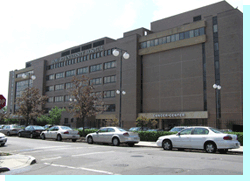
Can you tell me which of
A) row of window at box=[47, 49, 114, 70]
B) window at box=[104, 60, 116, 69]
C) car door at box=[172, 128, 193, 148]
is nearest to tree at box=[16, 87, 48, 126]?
window at box=[104, 60, 116, 69]

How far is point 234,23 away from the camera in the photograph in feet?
138

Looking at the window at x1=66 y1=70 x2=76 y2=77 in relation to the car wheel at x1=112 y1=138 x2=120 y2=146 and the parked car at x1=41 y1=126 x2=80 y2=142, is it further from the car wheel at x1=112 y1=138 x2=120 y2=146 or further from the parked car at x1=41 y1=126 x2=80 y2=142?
Answer: the car wheel at x1=112 y1=138 x2=120 y2=146

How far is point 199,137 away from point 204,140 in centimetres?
32

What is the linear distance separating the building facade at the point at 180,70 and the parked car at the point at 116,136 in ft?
79.7

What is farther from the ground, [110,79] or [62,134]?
[110,79]

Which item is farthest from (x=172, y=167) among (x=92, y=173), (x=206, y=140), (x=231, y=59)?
(x=231, y=59)

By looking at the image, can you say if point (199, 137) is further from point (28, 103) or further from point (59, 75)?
point (59, 75)

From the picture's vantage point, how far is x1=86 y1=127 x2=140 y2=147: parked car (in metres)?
17.4

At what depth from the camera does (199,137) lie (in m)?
13.9

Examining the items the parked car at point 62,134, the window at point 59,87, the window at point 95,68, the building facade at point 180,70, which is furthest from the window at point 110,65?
the parked car at point 62,134

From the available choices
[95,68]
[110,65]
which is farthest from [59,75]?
[110,65]

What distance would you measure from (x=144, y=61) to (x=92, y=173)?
155ft

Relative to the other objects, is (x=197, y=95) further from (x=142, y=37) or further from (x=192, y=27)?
(x=142, y=37)

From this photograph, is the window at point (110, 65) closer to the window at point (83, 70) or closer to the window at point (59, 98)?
the window at point (83, 70)
